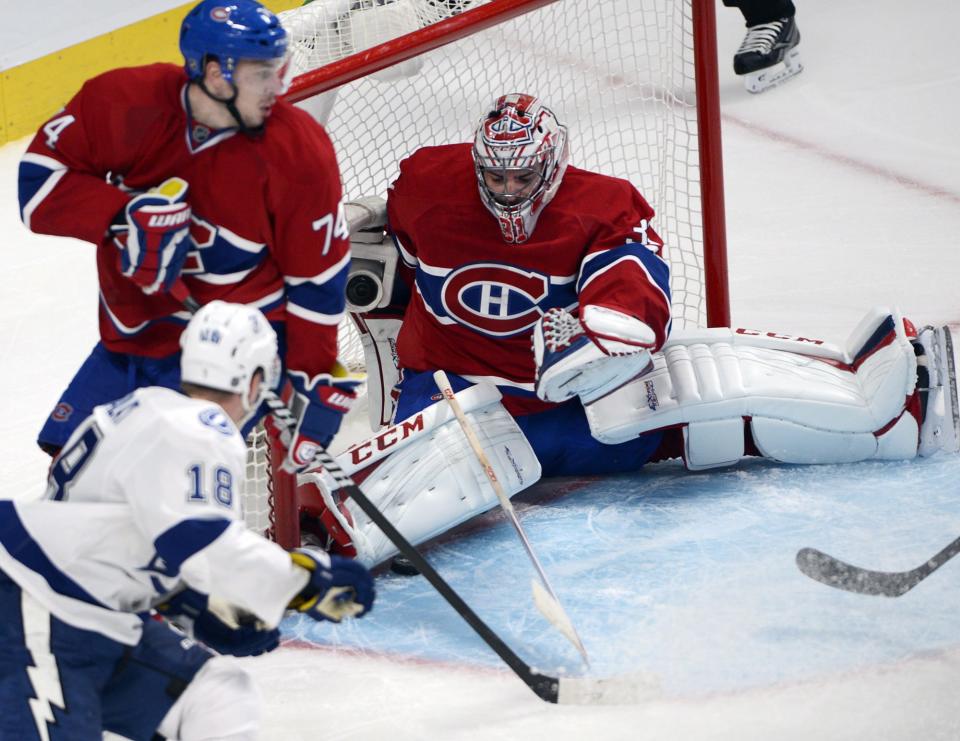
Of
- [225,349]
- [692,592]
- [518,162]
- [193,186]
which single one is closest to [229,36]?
[193,186]

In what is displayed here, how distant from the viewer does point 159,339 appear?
2.67 meters

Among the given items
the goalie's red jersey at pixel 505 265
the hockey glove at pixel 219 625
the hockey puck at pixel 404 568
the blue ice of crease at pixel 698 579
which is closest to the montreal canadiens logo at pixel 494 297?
the goalie's red jersey at pixel 505 265

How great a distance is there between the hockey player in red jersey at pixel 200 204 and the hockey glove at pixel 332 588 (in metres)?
0.48

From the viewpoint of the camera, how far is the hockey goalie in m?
3.15

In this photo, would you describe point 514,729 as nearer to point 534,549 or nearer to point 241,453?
point 534,549

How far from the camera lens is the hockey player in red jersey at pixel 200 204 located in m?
2.49

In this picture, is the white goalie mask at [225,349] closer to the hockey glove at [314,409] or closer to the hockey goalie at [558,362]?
the hockey glove at [314,409]

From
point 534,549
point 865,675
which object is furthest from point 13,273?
point 865,675

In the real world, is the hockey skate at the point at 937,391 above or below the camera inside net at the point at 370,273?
below

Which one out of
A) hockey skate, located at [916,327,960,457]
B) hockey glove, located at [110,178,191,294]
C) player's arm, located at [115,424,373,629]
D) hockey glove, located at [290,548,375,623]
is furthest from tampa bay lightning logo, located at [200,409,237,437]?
hockey skate, located at [916,327,960,457]

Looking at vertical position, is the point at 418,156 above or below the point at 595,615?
above

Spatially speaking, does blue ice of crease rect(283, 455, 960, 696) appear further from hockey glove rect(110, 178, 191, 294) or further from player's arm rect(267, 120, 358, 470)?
hockey glove rect(110, 178, 191, 294)

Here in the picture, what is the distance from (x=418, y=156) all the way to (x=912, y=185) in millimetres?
2143

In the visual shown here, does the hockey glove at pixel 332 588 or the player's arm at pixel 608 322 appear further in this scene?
the player's arm at pixel 608 322
